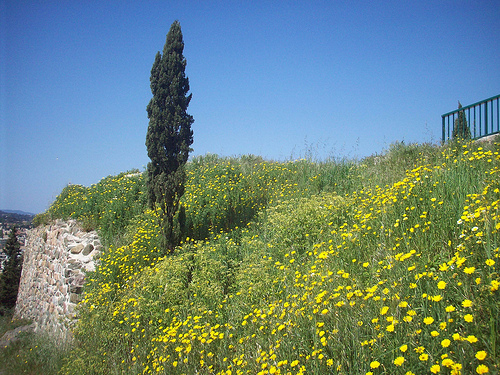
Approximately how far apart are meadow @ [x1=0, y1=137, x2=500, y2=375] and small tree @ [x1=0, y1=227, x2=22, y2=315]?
584 inches

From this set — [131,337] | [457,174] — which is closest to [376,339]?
[457,174]

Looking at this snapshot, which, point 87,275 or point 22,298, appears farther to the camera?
point 22,298

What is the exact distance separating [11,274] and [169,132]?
20297mm

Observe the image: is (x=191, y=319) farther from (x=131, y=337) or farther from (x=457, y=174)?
(x=457, y=174)

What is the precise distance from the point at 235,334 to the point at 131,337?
2.60 meters

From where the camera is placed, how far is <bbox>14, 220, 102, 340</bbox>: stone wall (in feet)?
29.9

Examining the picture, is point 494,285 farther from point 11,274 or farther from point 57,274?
point 11,274

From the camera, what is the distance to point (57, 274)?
34.3 ft

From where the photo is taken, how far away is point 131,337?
5.98 meters

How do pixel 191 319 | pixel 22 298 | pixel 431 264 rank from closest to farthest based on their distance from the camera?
pixel 431 264, pixel 191 319, pixel 22 298

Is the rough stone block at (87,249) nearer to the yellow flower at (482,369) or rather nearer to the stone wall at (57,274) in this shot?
the stone wall at (57,274)

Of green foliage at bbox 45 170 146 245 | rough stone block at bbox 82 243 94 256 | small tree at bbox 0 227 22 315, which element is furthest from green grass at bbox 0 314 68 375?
small tree at bbox 0 227 22 315

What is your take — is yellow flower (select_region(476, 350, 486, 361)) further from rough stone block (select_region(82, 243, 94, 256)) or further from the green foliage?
rough stone block (select_region(82, 243, 94, 256))

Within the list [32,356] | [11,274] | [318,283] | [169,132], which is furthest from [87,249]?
[11,274]
